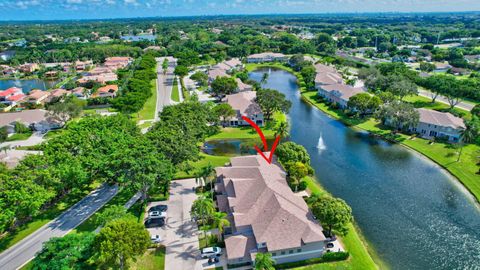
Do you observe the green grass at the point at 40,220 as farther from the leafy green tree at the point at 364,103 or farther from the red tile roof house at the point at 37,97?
the red tile roof house at the point at 37,97

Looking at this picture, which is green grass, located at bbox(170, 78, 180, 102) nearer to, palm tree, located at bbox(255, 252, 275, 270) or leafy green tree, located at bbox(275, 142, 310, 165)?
leafy green tree, located at bbox(275, 142, 310, 165)

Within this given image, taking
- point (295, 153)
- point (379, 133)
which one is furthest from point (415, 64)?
point (295, 153)

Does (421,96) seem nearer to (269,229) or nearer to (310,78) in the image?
(310,78)

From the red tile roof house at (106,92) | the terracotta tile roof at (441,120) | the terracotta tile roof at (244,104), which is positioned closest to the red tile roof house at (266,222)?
the terracotta tile roof at (244,104)

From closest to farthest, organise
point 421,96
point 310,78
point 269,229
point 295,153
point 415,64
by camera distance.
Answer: point 269,229 < point 295,153 < point 421,96 < point 310,78 < point 415,64

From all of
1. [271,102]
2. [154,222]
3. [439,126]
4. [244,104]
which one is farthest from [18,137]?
[439,126]

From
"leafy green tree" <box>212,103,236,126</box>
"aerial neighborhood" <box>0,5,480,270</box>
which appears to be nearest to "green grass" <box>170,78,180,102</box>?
"aerial neighborhood" <box>0,5,480,270</box>
